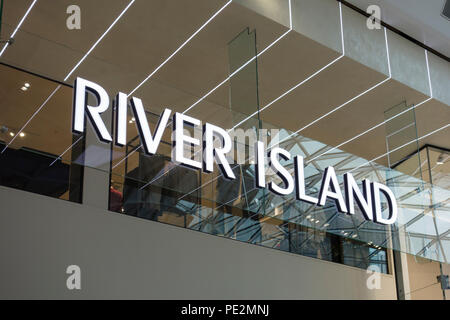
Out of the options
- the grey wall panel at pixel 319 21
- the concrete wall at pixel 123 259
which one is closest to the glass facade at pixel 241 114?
the grey wall panel at pixel 319 21

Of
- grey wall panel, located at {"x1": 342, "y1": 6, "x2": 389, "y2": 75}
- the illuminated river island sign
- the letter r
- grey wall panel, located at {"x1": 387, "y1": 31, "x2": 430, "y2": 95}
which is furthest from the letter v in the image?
grey wall panel, located at {"x1": 387, "y1": 31, "x2": 430, "y2": 95}

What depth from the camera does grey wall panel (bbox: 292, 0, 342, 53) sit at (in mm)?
8898

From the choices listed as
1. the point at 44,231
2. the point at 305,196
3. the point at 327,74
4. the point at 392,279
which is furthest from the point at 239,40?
the point at 392,279

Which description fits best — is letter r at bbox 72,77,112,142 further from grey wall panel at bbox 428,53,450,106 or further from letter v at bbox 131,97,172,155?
grey wall panel at bbox 428,53,450,106

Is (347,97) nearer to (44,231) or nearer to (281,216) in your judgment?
(281,216)

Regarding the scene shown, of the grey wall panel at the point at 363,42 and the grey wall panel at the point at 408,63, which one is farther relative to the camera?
the grey wall panel at the point at 408,63

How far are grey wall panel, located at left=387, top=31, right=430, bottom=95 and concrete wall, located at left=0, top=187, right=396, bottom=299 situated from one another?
11.4 ft

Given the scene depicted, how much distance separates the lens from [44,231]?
6.52 metres

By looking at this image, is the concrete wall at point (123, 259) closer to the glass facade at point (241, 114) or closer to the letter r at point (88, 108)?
the glass facade at point (241, 114)

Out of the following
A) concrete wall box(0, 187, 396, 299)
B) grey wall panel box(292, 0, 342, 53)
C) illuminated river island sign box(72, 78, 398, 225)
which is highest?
grey wall panel box(292, 0, 342, 53)

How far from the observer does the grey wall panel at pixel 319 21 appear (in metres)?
8.90

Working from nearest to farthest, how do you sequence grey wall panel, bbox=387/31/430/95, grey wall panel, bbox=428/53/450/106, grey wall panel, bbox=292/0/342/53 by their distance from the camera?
grey wall panel, bbox=292/0/342/53
grey wall panel, bbox=387/31/430/95
grey wall panel, bbox=428/53/450/106

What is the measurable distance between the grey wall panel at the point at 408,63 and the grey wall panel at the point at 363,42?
237 mm

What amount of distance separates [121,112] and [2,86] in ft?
3.98
